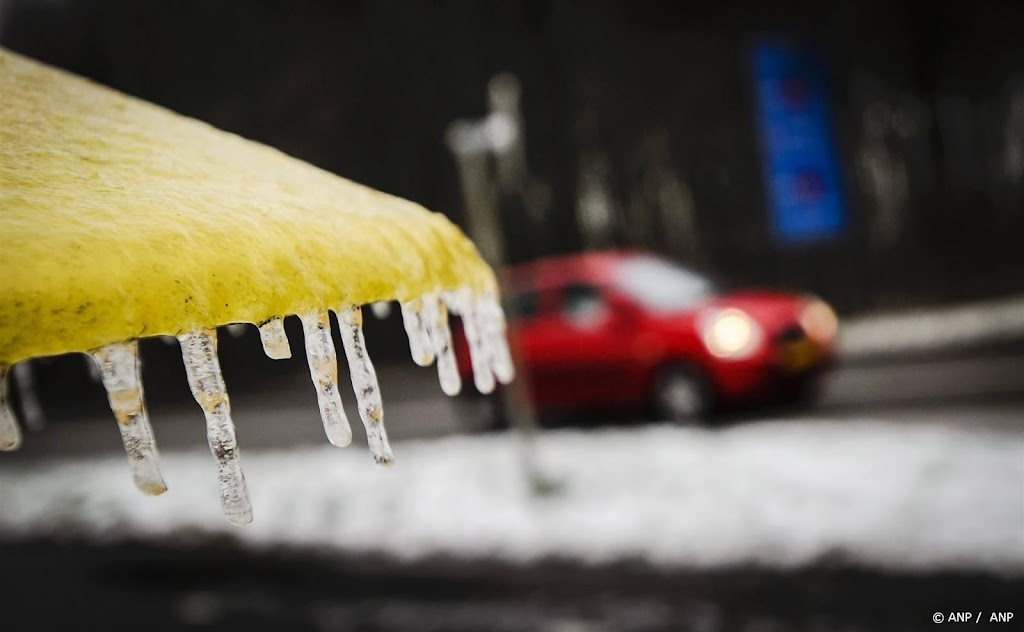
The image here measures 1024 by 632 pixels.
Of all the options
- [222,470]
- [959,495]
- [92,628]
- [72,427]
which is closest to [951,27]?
[959,495]

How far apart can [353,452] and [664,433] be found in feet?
10.5

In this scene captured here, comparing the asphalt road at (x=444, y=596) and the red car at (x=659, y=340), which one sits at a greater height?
the red car at (x=659, y=340)

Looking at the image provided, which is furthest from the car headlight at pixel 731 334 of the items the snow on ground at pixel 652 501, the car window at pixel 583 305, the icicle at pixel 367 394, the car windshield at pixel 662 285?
the icicle at pixel 367 394

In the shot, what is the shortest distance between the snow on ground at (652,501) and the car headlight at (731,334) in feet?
2.23

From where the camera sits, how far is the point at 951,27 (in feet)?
46.5

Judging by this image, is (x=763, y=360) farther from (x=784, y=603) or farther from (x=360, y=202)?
(x=360, y=202)

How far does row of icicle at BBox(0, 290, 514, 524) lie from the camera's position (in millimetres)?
892

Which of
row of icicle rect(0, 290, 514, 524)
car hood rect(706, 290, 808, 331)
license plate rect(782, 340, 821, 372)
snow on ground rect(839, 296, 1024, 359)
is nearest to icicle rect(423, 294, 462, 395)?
row of icicle rect(0, 290, 514, 524)

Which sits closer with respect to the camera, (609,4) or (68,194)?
(68,194)

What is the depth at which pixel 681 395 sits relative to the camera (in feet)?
24.7

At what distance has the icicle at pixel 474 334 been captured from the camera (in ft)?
5.01

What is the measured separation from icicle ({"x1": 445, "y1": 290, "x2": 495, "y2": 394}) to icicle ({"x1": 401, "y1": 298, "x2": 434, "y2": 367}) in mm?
88

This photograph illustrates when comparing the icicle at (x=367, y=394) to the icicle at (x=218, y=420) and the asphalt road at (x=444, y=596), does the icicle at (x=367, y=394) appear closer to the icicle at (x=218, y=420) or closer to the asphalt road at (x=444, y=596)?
the icicle at (x=218, y=420)

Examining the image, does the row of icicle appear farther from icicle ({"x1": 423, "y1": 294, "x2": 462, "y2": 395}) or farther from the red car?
the red car
